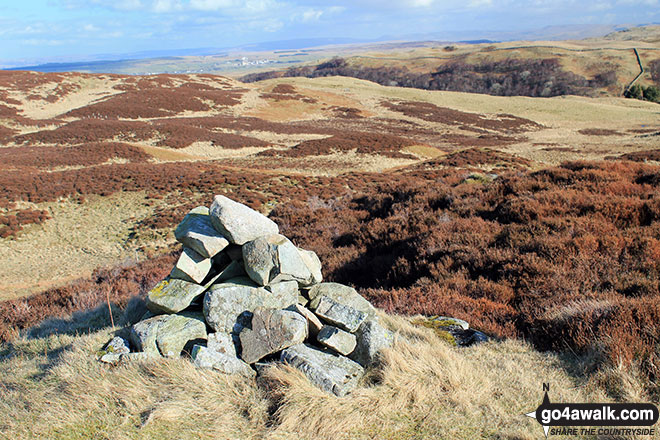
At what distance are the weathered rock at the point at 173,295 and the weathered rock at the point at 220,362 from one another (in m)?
0.82

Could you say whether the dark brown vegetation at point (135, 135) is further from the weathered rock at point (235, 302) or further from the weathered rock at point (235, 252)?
the weathered rock at point (235, 302)

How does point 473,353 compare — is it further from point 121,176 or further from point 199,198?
point 121,176

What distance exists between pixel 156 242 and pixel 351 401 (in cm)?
1437

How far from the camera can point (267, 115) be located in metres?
56.2

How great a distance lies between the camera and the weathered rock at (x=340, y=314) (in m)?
4.55

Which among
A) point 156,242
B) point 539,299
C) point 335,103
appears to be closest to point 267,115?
point 335,103

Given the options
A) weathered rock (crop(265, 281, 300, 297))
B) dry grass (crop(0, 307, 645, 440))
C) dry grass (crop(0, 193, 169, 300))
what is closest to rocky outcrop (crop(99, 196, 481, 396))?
weathered rock (crop(265, 281, 300, 297))

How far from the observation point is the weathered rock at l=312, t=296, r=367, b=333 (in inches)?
179

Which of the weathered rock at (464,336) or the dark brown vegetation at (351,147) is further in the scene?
the dark brown vegetation at (351,147)

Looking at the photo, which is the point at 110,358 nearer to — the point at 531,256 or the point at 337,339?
the point at 337,339

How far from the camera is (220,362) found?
4.10 m

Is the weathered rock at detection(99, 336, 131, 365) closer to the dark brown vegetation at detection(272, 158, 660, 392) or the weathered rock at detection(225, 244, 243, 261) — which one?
the weathered rock at detection(225, 244, 243, 261)

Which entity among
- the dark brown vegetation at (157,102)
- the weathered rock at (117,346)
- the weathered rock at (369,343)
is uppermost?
the dark brown vegetation at (157,102)

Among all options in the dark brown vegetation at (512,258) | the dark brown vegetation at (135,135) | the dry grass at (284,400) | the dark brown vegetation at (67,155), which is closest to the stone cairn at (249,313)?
the dry grass at (284,400)
